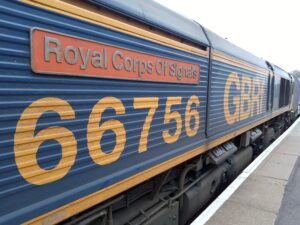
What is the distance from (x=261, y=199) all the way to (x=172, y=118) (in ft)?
7.37

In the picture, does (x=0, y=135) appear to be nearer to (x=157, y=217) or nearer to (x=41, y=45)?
(x=41, y=45)

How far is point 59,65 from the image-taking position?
6.25ft

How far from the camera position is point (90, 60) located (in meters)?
2.13

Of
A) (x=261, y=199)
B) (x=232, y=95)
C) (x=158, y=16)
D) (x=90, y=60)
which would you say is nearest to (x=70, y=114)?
(x=90, y=60)

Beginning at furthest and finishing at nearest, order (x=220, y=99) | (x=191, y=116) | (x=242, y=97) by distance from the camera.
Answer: (x=242, y=97), (x=220, y=99), (x=191, y=116)

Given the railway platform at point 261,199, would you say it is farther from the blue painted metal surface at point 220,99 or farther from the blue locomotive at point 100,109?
the blue painted metal surface at point 220,99

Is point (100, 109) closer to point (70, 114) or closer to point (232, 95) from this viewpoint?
point (70, 114)

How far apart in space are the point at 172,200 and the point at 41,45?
2.74m

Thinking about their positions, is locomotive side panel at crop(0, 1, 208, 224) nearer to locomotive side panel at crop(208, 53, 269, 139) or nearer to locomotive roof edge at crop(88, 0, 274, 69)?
locomotive roof edge at crop(88, 0, 274, 69)

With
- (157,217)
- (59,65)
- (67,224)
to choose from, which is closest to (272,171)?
(157,217)

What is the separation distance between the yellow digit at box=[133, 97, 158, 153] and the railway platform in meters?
1.38

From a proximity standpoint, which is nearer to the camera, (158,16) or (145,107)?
(145,107)

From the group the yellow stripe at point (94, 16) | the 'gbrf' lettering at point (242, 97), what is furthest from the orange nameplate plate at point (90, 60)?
the 'gbrf' lettering at point (242, 97)

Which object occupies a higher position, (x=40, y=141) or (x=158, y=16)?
(x=158, y=16)
